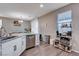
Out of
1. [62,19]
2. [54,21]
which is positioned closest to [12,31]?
[54,21]

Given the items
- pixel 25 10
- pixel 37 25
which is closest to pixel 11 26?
pixel 25 10

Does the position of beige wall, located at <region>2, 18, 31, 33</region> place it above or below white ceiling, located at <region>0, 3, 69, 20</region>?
below

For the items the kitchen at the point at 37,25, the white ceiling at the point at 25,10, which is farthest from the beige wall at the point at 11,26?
the white ceiling at the point at 25,10

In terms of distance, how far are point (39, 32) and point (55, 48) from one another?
55 cm

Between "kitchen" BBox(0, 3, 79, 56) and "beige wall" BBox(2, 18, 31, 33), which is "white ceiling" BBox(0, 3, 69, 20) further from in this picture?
"beige wall" BBox(2, 18, 31, 33)

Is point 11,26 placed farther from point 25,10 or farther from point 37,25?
point 37,25

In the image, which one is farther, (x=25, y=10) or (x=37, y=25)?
(x=37, y=25)

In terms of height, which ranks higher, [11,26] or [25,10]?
[25,10]

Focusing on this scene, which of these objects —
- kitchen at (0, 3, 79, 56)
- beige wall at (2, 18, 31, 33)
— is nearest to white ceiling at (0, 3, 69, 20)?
kitchen at (0, 3, 79, 56)

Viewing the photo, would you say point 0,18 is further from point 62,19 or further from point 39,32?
point 62,19

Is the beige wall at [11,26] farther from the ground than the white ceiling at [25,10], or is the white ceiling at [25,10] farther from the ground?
the white ceiling at [25,10]

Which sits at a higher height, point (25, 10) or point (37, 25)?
point (25, 10)

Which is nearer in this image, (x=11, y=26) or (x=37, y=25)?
(x=11, y=26)

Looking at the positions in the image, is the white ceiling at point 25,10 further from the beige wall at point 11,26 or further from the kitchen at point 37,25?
the beige wall at point 11,26
